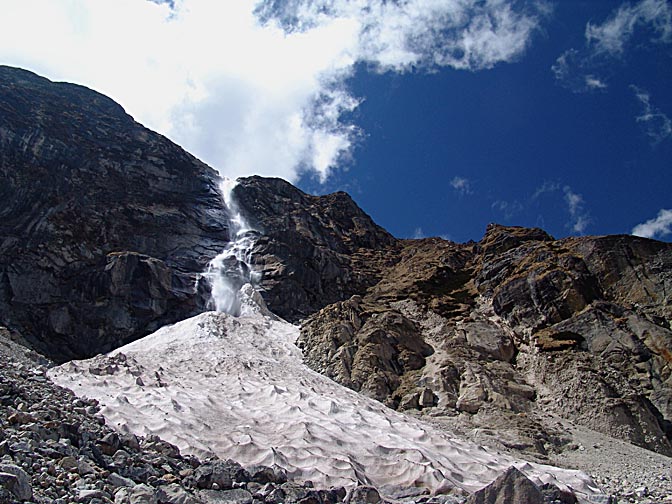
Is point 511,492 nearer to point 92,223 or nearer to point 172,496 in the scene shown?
point 172,496

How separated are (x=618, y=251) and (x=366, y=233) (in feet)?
143

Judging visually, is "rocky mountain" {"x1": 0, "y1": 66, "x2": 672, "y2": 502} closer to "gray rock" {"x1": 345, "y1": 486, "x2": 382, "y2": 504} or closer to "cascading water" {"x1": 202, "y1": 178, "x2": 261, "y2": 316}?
"cascading water" {"x1": 202, "y1": 178, "x2": 261, "y2": 316}

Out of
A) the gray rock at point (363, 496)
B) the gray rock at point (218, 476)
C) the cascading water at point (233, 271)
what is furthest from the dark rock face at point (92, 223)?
the gray rock at point (363, 496)

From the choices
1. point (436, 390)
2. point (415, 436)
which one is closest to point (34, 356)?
point (415, 436)

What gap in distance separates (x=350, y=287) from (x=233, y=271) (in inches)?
500

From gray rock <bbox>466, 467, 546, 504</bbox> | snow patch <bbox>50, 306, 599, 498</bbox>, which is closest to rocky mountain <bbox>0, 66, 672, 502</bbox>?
gray rock <bbox>466, 467, 546, 504</bbox>

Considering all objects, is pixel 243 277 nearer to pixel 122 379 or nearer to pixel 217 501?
pixel 122 379

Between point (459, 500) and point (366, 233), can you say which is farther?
point (366, 233)

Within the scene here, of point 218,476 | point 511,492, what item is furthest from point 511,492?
point 218,476

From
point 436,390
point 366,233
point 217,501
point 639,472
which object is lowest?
point 217,501

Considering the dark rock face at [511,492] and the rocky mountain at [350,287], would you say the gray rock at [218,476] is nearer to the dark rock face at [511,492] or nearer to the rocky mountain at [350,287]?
the rocky mountain at [350,287]

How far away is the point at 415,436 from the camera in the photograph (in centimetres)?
2077

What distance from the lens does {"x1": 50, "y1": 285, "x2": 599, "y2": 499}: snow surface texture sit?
15.6 meters

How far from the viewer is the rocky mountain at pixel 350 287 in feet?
95.1
